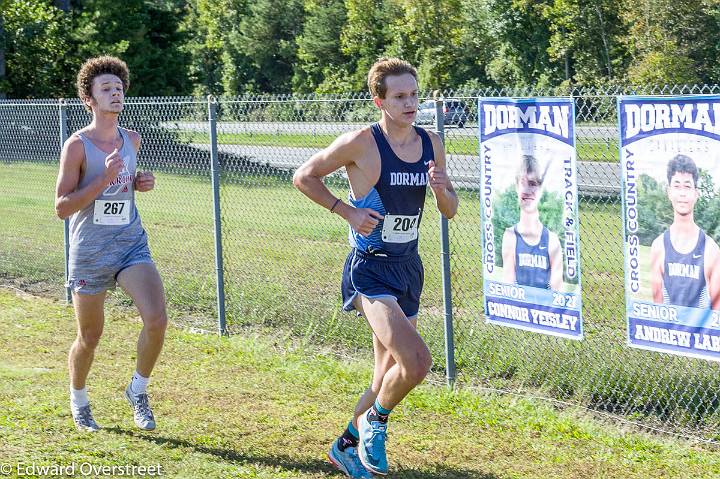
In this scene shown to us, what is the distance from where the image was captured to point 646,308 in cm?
575

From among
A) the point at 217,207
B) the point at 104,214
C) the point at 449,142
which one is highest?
the point at 449,142

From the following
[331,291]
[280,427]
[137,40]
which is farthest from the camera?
[137,40]

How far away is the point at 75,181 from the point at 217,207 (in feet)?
10.2

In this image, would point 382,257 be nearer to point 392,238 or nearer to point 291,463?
point 392,238

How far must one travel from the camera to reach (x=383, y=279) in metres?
4.98

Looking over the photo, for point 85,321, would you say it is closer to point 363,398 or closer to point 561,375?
point 363,398

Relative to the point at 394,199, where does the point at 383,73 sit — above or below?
above

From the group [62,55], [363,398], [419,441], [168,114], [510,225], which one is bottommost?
[419,441]

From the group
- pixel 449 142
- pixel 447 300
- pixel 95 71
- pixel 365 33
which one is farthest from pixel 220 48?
pixel 95 71

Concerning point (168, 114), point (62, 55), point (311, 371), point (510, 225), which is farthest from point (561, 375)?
point (62, 55)

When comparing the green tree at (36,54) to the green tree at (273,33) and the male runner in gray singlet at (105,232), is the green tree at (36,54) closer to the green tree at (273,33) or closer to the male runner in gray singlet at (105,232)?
the male runner in gray singlet at (105,232)

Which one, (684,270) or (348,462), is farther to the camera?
(684,270)

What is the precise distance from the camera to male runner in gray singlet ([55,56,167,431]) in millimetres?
5551

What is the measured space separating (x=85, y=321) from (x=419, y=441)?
6.94 feet
